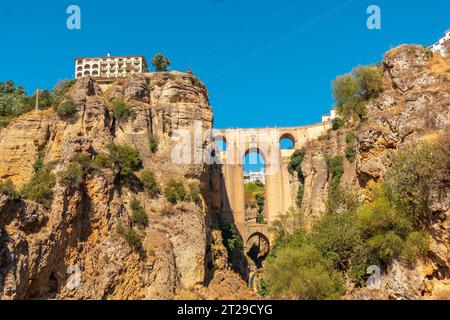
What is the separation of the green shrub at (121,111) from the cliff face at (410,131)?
1805 centimetres

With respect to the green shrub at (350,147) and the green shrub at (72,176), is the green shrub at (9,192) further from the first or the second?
the green shrub at (350,147)

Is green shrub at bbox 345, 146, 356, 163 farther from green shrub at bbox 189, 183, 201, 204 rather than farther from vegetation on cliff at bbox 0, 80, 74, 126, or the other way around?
vegetation on cliff at bbox 0, 80, 74, 126

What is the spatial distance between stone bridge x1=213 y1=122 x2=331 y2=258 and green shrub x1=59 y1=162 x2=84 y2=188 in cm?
2242

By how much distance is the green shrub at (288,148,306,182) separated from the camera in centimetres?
5106

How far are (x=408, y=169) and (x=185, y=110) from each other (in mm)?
21657

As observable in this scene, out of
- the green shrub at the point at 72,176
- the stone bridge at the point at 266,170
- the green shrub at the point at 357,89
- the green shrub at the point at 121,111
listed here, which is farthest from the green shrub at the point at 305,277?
the stone bridge at the point at 266,170

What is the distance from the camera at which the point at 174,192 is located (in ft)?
115

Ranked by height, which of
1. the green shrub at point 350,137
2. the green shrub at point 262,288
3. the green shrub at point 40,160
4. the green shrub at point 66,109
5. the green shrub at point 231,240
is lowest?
the green shrub at point 262,288

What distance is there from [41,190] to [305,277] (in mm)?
14868

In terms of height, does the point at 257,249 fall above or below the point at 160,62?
below

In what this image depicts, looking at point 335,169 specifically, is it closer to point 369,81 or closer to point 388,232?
point 369,81

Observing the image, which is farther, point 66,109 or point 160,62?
point 160,62

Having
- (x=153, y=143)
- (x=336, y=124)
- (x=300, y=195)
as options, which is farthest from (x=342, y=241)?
(x=336, y=124)

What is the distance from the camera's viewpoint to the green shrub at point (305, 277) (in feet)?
78.0
